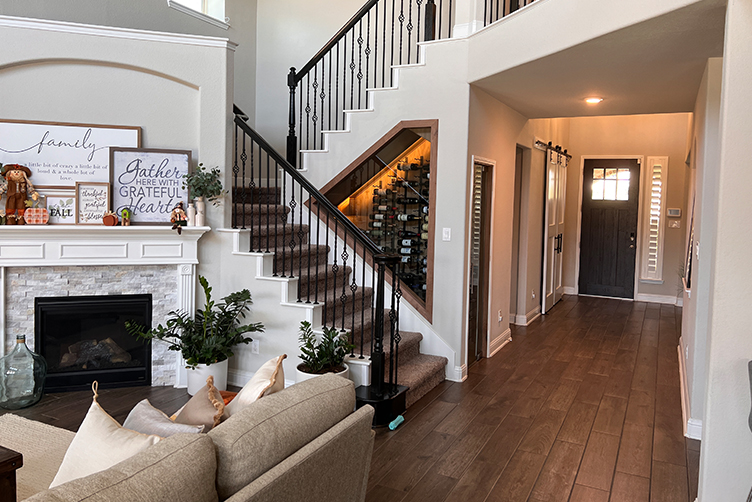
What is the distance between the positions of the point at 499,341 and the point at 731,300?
3.59 metres

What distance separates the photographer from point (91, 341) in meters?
4.48

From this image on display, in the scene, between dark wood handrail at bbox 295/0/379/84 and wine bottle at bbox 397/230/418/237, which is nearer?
wine bottle at bbox 397/230/418/237

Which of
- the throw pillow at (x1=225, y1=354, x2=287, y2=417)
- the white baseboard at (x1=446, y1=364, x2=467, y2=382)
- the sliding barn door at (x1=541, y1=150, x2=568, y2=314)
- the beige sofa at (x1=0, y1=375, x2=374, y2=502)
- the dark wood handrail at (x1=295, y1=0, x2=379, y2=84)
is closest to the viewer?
the beige sofa at (x1=0, y1=375, x2=374, y2=502)

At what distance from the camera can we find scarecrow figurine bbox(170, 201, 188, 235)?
14.3 ft

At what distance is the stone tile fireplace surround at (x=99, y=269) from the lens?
414cm

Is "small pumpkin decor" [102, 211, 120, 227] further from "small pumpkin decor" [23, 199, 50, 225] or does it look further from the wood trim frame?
the wood trim frame

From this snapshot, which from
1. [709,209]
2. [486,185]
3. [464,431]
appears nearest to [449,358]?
[464,431]

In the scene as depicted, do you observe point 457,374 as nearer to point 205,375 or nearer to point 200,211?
point 205,375

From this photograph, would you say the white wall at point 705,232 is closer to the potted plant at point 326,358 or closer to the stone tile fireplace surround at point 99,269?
the potted plant at point 326,358

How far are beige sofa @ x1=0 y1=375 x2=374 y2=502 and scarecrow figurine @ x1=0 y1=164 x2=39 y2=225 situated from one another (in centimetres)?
207

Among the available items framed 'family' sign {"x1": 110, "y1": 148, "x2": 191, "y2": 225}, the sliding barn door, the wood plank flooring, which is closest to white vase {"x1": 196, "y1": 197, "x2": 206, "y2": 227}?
framed 'family' sign {"x1": 110, "y1": 148, "x2": 191, "y2": 225}

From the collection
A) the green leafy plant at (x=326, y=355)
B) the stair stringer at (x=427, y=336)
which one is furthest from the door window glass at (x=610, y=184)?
the green leafy plant at (x=326, y=355)

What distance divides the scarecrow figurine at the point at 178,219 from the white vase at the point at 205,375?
106 cm

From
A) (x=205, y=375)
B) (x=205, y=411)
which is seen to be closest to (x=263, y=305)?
(x=205, y=375)
